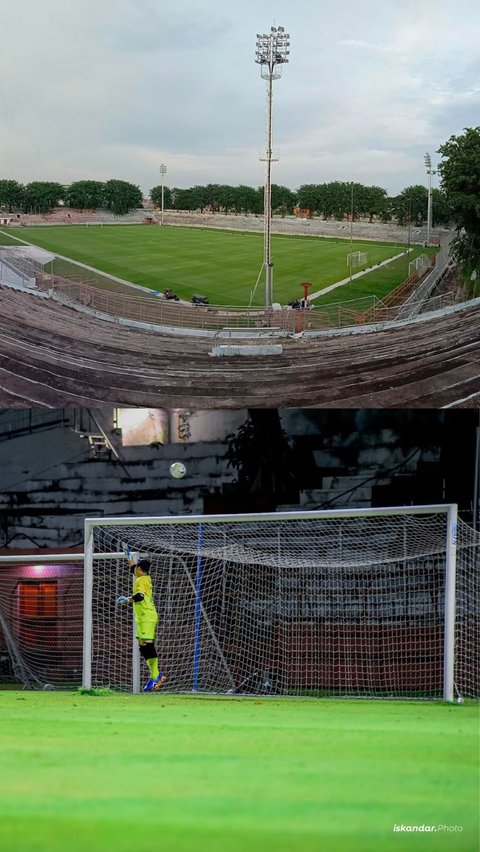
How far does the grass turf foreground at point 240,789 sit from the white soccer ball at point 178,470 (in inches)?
126

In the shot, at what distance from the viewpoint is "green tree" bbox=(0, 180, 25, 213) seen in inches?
129

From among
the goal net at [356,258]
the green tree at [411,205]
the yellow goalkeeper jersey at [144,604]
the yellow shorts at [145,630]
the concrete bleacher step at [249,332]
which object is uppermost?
the green tree at [411,205]

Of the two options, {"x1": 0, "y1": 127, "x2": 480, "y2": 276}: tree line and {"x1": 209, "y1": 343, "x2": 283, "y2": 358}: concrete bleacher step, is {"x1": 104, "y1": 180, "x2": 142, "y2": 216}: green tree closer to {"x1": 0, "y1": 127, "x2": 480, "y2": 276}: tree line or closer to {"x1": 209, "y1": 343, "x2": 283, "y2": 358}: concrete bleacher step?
{"x1": 0, "y1": 127, "x2": 480, "y2": 276}: tree line

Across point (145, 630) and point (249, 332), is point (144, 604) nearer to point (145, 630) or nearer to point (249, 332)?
point (145, 630)

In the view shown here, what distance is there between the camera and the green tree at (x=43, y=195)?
3287 mm

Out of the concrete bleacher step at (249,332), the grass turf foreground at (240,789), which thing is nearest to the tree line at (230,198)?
the concrete bleacher step at (249,332)

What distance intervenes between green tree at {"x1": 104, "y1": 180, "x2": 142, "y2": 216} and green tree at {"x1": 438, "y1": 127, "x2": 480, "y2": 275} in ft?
4.34

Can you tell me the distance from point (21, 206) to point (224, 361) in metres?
1.11

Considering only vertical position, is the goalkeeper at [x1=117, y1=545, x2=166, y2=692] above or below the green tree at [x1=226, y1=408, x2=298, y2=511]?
below

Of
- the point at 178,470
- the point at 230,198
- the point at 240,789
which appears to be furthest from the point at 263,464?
the point at 240,789

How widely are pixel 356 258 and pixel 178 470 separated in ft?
7.92

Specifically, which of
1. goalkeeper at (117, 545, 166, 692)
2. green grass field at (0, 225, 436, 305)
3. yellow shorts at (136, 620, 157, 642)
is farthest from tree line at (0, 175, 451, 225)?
yellow shorts at (136, 620, 157, 642)

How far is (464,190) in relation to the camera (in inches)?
123

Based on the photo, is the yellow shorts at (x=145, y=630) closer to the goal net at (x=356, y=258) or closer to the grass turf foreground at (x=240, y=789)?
the grass turf foreground at (x=240, y=789)
